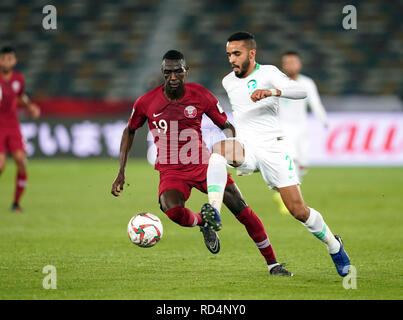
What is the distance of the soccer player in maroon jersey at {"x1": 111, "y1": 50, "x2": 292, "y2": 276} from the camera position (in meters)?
6.70

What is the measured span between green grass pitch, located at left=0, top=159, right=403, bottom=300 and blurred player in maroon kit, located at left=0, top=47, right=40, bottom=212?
55 centimetres

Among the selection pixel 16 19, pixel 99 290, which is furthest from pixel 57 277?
pixel 16 19

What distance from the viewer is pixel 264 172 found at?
661 centimetres

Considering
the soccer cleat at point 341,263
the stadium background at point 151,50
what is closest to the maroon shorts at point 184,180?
the soccer cleat at point 341,263

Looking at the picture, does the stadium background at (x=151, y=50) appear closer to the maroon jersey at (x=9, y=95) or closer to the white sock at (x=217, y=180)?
the maroon jersey at (x=9, y=95)

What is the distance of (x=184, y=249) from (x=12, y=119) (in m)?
4.95

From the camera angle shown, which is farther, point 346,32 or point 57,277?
point 346,32

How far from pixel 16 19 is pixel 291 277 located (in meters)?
19.8

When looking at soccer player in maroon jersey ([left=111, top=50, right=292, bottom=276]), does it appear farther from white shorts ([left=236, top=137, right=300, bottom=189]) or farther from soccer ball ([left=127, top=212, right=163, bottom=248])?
white shorts ([left=236, top=137, right=300, bottom=189])

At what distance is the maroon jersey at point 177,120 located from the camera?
6.88m

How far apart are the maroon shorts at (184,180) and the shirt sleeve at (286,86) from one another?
3.12 feet

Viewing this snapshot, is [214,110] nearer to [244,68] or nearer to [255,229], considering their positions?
[244,68]
